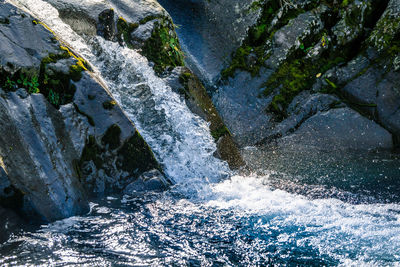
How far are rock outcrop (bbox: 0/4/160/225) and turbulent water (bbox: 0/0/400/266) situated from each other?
14.2 inches

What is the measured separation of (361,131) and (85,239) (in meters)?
7.39

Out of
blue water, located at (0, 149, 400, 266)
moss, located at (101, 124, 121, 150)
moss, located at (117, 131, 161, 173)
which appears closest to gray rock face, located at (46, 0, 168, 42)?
moss, located at (101, 124, 121, 150)

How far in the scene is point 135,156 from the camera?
16.2 ft

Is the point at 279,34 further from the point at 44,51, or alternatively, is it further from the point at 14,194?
the point at 14,194

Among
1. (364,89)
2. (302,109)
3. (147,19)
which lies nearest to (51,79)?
(147,19)

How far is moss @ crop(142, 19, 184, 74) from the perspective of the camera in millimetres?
6633

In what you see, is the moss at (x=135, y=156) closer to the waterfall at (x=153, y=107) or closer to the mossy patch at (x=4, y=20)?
the waterfall at (x=153, y=107)

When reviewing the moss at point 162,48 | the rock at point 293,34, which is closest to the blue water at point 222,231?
the moss at point 162,48

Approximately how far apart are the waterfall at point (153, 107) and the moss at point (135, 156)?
38 cm

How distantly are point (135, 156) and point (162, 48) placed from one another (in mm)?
2830

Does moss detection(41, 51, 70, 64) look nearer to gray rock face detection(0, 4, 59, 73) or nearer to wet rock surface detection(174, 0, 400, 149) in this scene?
gray rock face detection(0, 4, 59, 73)

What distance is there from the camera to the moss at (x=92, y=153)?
14.6ft

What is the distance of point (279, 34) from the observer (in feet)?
31.9

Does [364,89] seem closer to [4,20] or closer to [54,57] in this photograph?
[54,57]
